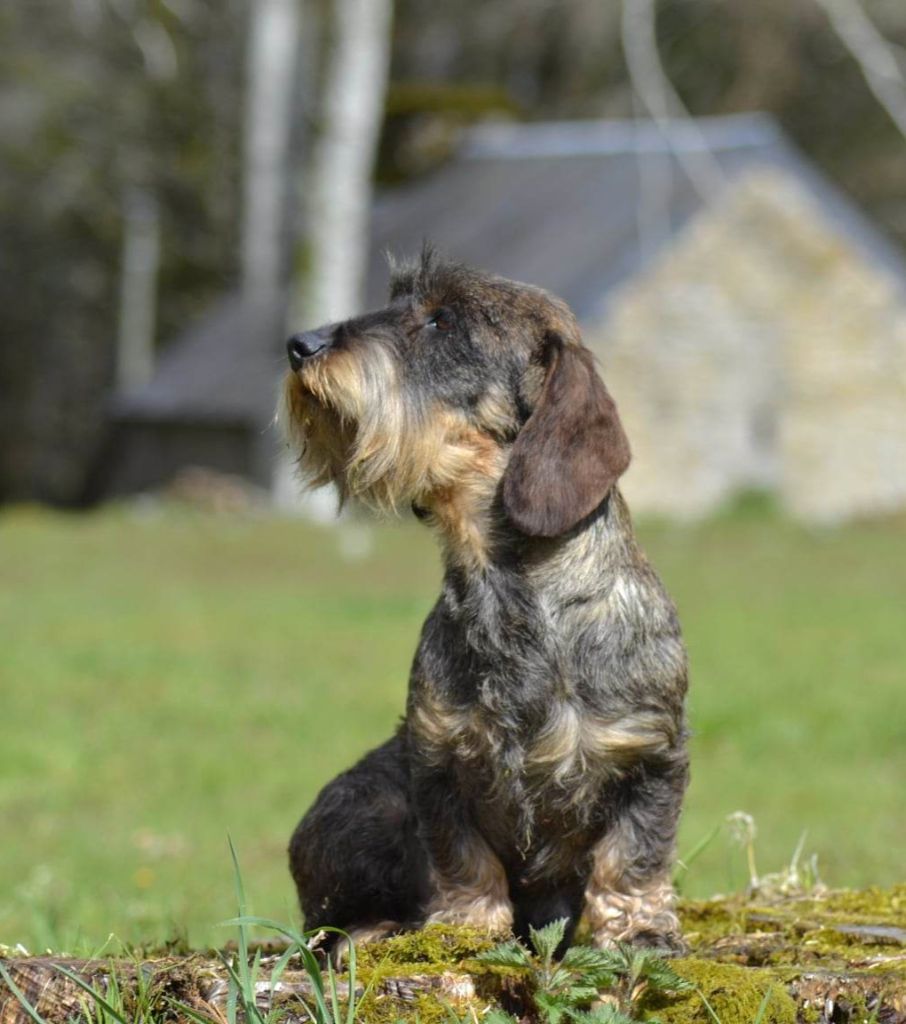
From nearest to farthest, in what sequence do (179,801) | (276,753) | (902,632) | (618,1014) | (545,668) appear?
(618,1014)
(545,668)
(179,801)
(276,753)
(902,632)

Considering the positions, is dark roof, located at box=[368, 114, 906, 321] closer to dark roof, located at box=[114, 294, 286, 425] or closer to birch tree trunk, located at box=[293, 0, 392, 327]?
birch tree trunk, located at box=[293, 0, 392, 327]

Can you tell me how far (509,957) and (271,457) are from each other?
76.3 feet

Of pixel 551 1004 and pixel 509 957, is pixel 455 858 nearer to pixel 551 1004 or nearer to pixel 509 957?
pixel 509 957

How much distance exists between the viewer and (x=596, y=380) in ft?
15.1

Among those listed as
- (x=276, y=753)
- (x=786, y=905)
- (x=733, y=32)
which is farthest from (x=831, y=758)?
(x=733, y=32)

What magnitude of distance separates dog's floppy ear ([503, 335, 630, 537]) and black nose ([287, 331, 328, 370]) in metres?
0.61

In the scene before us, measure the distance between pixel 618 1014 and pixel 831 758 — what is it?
7523mm

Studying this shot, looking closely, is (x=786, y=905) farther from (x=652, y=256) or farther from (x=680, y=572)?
(x=652, y=256)

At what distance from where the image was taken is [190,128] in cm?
3750

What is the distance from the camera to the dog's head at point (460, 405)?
451cm

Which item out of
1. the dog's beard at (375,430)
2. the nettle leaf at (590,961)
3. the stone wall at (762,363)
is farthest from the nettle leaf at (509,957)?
the stone wall at (762,363)

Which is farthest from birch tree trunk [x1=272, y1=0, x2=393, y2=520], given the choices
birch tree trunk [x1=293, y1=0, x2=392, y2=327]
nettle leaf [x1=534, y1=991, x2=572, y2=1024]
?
nettle leaf [x1=534, y1=991, x2=572, y2=1024]

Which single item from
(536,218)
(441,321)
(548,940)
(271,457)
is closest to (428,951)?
(548,940)

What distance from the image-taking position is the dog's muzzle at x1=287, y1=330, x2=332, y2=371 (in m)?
4.61
